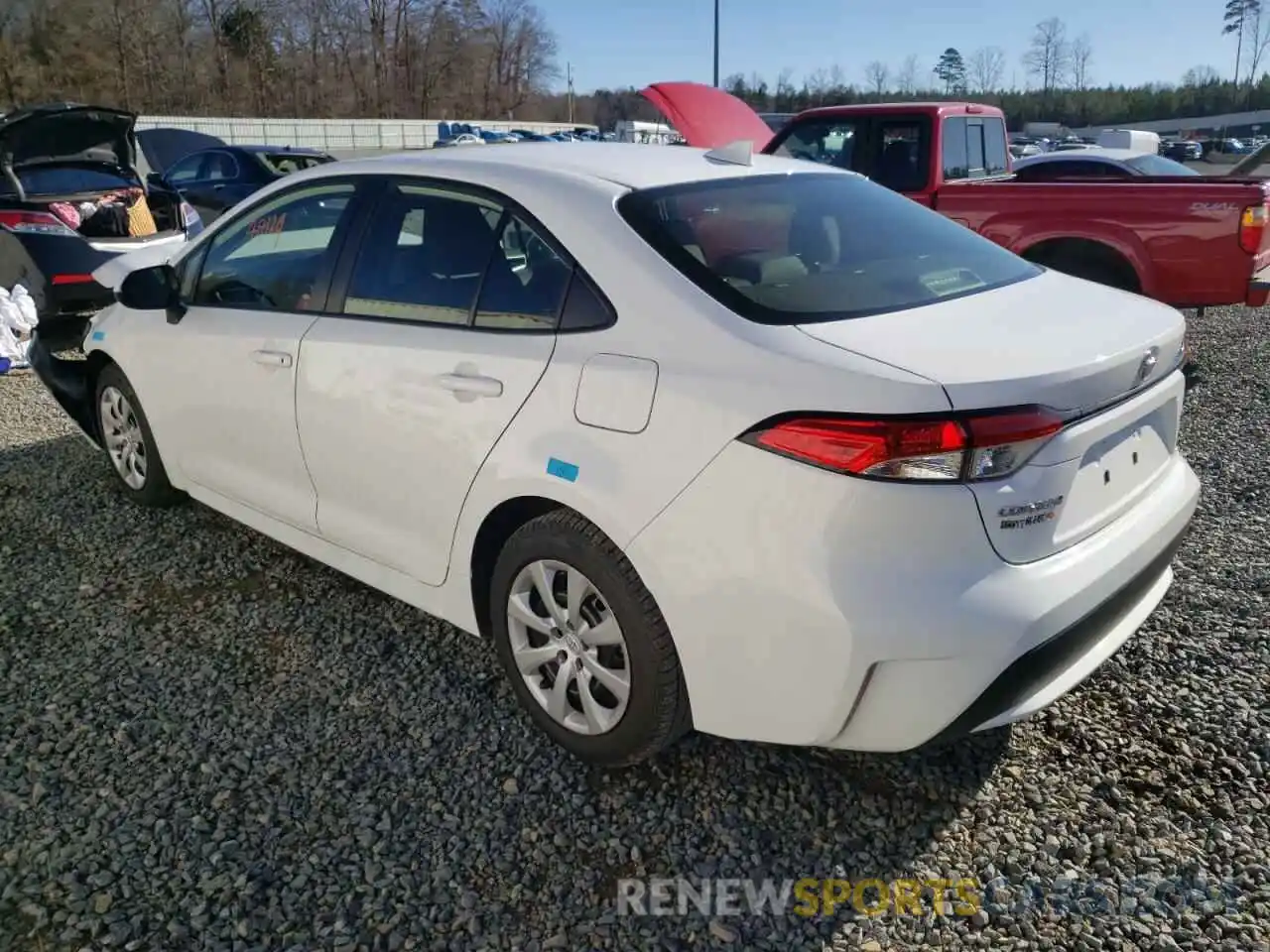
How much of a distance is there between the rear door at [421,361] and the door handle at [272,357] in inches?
3.9

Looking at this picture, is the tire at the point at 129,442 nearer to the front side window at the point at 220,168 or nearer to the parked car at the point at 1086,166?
the front side window at the point at 220,168

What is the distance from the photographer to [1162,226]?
6625 mm

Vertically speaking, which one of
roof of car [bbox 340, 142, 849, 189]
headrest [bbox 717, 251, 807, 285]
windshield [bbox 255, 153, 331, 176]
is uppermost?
windshield [bbox 255, 153, 331, 176]

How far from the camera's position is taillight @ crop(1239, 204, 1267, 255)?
20.8 feet

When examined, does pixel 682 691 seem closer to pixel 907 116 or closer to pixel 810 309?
pixel 810 309

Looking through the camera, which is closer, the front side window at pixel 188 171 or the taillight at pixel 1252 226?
the taillight at pixel 1252 226

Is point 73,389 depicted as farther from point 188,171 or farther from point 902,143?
point 188,171

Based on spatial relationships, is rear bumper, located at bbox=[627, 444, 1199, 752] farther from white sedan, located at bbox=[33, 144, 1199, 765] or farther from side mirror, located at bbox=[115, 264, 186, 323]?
side mirror, located at bbox=[115, 264, 186, 323]

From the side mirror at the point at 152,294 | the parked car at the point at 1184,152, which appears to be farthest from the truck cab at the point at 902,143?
the parked car at the point at 1184,152

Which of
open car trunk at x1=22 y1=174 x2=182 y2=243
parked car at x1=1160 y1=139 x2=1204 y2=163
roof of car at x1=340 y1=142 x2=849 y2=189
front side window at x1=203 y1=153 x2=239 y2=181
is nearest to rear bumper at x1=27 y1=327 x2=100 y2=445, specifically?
roof of car at x1=340 y1=142 x2=849 y2=189

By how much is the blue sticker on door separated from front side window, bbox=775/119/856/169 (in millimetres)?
6617

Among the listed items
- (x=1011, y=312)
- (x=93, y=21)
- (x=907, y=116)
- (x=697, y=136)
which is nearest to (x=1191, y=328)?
(x=907, y=116)

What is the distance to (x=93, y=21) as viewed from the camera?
159 ft

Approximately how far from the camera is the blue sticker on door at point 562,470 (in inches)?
96.2
